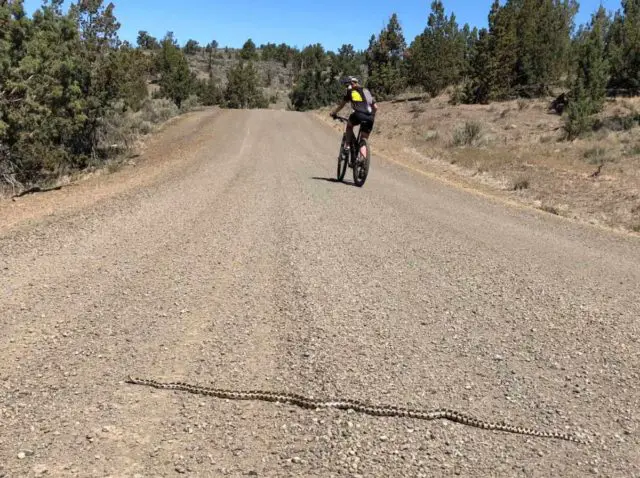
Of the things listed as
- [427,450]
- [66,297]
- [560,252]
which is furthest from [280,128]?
[427,450]

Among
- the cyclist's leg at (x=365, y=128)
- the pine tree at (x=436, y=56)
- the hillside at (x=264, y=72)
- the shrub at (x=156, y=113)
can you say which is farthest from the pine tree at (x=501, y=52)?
the hillside at (x=264, y=72)

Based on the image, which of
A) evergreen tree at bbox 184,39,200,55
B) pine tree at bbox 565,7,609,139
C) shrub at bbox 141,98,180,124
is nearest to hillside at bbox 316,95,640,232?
pine tree at bbox 565,7,609,139

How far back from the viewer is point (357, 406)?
3.23 m

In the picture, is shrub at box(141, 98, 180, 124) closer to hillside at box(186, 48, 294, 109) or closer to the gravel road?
the gravel road

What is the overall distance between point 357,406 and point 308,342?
35.1 inches

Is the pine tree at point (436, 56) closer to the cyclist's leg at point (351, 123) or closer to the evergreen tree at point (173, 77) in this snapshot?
the evergreen tree at point (173, 77)

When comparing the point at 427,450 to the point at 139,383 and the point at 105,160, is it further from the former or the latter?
the point at 105,160

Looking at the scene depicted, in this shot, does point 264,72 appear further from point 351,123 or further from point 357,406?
point 357,406

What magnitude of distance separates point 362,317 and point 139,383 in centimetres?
183

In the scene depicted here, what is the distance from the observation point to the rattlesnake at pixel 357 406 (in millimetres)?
3104

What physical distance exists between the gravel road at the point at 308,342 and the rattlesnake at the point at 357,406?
55 mm

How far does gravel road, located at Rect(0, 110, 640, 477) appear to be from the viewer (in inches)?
112

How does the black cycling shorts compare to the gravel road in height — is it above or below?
above

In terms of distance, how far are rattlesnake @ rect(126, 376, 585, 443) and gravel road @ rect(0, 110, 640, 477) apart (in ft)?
→ 0.18
